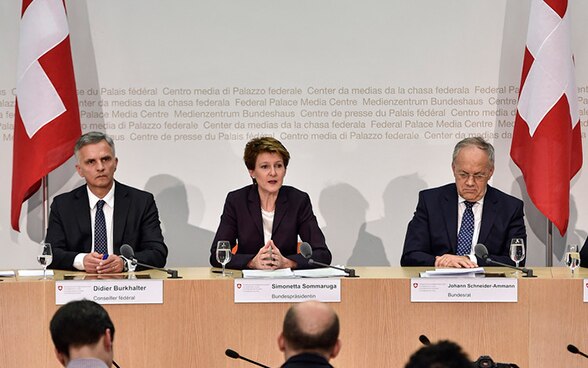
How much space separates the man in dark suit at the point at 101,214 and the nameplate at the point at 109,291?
2.90 ft

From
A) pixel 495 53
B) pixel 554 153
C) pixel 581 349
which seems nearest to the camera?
pixel 581 349

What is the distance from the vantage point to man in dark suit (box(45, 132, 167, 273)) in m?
5.61

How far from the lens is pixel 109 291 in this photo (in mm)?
4570

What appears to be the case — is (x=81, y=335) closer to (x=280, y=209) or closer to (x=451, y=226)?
(x=280, y=209)

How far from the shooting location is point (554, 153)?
6.40 meters

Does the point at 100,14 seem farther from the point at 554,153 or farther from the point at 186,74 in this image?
the point at 554,153

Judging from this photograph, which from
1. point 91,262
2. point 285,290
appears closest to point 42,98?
point 91,262

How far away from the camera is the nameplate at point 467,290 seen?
457 cm

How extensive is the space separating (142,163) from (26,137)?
34.8 inches

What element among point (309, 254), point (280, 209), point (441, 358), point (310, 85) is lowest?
point (441, 358)

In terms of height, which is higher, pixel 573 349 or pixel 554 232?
pixel 554 232

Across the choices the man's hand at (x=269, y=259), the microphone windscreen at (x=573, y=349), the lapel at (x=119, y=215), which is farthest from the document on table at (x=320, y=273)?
the lapel at (x=119, y=215)

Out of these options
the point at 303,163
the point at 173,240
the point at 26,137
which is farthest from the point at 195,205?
the point at 26,137

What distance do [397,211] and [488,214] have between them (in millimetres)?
1446
